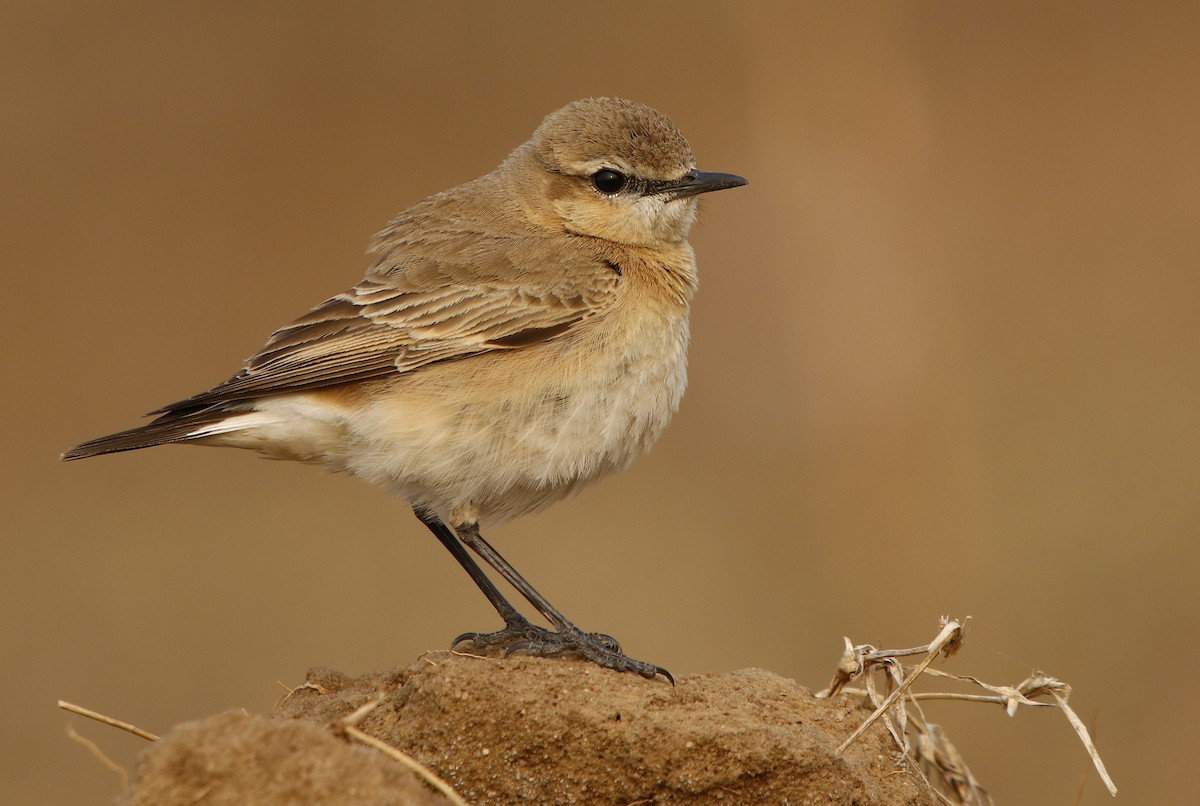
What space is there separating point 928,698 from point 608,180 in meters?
3.23

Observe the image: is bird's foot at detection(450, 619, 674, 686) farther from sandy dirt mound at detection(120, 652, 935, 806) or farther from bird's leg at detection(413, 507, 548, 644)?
sandy dirt mound at detection(120, 652, 935, 806)

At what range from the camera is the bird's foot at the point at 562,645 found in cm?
588

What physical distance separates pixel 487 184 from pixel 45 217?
9.18 meters

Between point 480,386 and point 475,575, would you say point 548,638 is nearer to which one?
point 475,575

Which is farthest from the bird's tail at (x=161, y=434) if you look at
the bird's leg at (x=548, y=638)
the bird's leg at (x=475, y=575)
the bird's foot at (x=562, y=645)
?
the bird's foot at (x=562, y=645)

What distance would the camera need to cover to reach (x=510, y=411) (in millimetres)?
6336

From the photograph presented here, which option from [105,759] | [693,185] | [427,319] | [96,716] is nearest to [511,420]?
[427,319]

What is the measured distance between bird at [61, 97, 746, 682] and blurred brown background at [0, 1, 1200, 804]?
13.7 feet

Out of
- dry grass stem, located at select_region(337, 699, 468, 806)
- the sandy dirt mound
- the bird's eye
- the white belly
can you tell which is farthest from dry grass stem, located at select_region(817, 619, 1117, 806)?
the bird's eye

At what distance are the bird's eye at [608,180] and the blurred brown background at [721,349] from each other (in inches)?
178

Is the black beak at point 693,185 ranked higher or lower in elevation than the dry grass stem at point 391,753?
higher

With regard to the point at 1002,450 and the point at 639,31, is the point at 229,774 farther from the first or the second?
the point at 639,31

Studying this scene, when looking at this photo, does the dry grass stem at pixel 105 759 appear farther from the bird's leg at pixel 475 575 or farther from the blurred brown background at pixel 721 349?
the blurred brown background at pixel 721 349

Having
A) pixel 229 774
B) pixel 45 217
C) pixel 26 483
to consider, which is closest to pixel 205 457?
pixel 26 483
